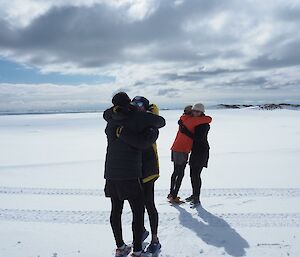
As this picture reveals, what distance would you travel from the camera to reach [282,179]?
767 centimetres

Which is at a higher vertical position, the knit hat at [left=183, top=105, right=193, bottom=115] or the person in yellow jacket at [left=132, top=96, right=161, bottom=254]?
the knit hat at [left=183, top=105, right=193, bottom=115]

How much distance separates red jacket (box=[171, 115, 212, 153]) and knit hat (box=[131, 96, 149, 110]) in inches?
72.7

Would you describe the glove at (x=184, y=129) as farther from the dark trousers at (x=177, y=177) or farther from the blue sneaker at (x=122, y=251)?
the blue sneaker at (x=122, y=251)

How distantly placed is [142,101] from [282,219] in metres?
2.82

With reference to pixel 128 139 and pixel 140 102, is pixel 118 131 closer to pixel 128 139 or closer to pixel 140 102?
pixel 128 139

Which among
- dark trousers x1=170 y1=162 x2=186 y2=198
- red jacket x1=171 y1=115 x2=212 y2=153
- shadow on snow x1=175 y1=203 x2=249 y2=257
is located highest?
red jacket x1=171 y1=115 x2=212 y2=153

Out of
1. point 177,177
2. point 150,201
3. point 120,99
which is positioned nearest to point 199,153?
point 177,177

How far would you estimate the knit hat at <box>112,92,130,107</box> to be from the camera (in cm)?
355

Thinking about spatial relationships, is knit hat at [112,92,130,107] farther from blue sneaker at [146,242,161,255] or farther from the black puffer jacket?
blue sneaker at [146,242,161,255]

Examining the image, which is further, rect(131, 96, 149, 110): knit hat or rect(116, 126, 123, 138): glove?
rect(131, 96, 149, 110): knit hat

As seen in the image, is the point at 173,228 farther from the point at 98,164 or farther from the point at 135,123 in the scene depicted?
the point at 98,164

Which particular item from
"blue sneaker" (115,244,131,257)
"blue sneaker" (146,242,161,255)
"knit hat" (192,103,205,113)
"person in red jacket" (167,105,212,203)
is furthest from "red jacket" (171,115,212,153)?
"blue sneaker" (115,244,131,257)

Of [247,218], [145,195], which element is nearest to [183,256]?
[145,195]

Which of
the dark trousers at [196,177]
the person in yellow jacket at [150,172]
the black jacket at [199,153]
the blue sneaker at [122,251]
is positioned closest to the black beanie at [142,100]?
the person in yellow jacket at [150,172]
